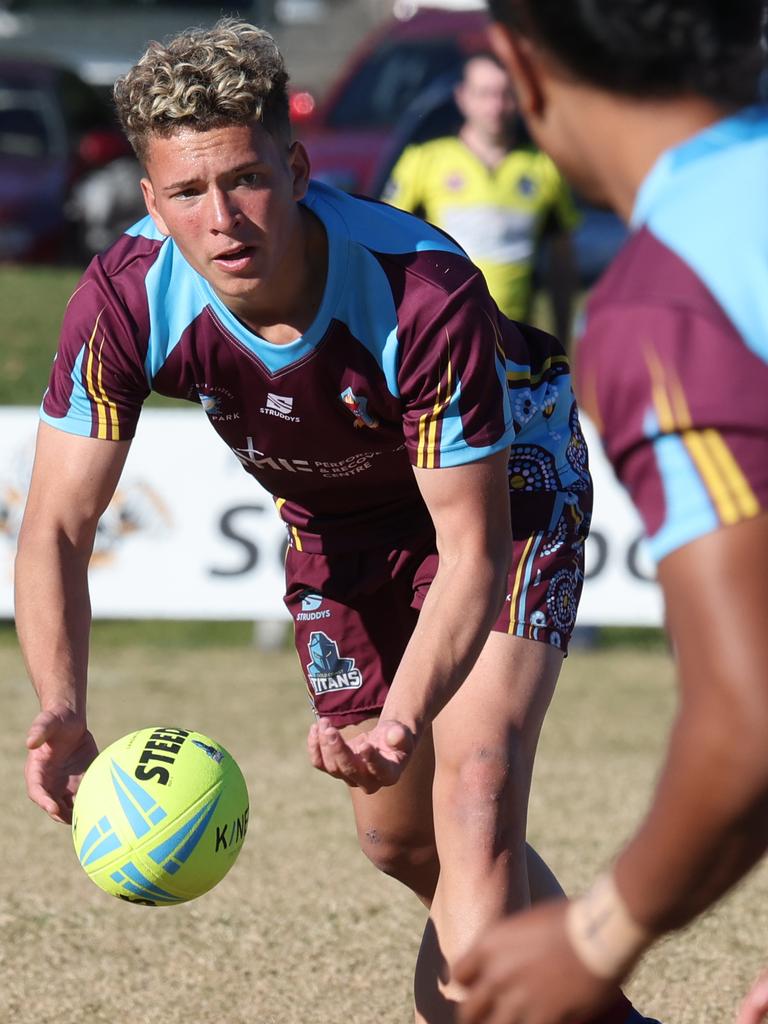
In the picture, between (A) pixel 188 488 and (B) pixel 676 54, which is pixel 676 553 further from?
(A) pixel 188 488

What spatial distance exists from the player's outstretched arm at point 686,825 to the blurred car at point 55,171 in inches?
551

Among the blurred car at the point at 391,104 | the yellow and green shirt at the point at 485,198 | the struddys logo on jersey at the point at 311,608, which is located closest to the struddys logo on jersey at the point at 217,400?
the struddys logo on jersey at the point at 311,608

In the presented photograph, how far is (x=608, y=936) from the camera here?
1822 millimetres

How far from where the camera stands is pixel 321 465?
3.60 m

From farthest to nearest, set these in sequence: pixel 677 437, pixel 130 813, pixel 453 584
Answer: pixel 130 813
pixel 453 584
pixel 677 437

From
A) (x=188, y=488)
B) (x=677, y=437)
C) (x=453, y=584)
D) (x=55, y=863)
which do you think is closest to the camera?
(x=677, y=437)

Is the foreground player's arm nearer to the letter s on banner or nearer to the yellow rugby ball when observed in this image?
the yellow rugby ball

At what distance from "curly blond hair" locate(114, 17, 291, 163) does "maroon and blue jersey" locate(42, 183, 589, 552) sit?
27 cm

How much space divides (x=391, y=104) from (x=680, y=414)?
1262cm

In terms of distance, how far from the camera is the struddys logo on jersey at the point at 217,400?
3.48 metres

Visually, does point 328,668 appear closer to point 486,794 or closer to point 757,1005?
point 486,794

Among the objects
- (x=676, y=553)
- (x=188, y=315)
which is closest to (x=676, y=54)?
(x=676, y=553)

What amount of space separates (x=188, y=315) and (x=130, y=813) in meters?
1.04

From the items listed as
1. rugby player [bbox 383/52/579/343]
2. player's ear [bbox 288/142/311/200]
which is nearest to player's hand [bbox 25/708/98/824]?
player's ear [bbox 288/142/311/200]
